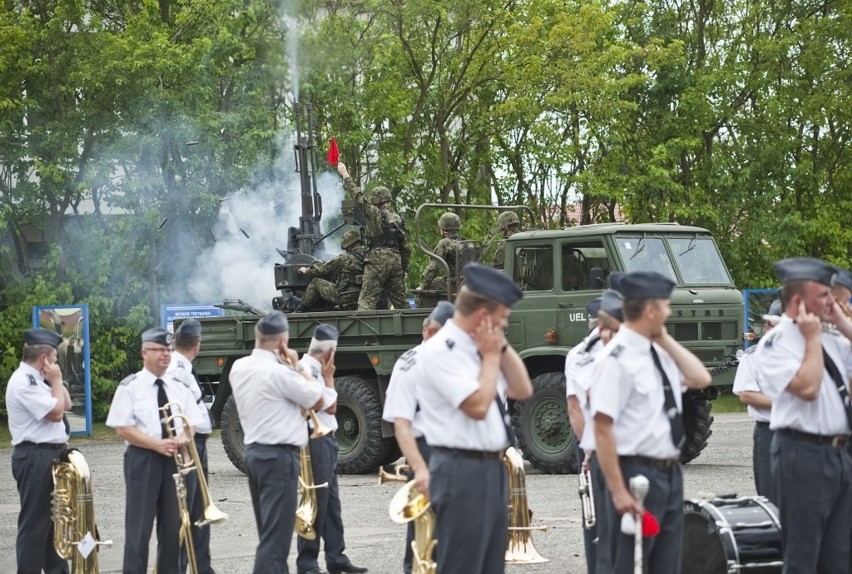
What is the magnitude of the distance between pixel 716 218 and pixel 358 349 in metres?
15.7

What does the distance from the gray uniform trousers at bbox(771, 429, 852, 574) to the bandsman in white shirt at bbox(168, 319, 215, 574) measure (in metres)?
4.11

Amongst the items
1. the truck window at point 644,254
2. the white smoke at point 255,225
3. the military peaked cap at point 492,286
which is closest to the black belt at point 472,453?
the military peaked cap at point 492,286

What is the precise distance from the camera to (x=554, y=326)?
16984 millimetres

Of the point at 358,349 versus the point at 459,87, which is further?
the point at 459,87

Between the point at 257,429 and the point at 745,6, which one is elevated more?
the point at 745,6

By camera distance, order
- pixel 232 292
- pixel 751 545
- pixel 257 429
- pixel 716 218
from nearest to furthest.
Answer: pixel 751 545, pixel 257 429, pixel 232 292, pixel 716 218

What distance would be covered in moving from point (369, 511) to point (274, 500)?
17.4ft

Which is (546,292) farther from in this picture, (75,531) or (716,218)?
(716,218)

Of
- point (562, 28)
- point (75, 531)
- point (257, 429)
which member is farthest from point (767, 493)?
point (562, 28)

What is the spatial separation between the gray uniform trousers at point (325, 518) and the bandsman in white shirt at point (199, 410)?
69cm

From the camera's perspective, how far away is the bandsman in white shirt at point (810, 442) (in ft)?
24.4

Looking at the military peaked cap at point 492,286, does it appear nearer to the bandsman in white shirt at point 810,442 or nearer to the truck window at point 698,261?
the bandsman in white shirt at point 810,442

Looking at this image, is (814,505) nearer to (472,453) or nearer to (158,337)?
(472,453)

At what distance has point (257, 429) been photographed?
9.38 meters
